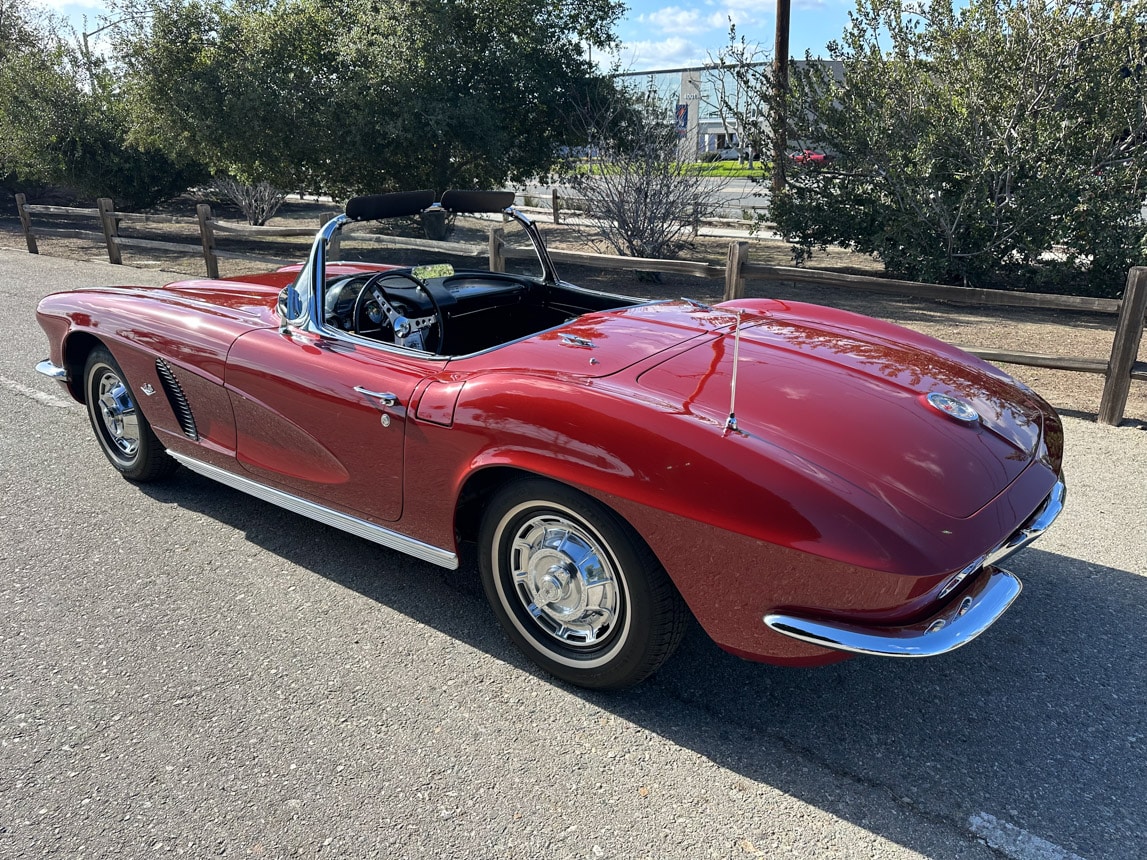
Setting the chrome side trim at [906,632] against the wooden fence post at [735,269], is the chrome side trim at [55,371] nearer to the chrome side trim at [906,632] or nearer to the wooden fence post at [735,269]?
the chrome side trim at [906,632]

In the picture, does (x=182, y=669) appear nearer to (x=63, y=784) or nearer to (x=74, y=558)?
(x=63, y=784)

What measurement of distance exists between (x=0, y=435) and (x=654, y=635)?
15.2 ft

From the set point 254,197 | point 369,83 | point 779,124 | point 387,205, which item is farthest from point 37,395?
point 254,197

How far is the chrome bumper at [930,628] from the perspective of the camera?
2.14 meters

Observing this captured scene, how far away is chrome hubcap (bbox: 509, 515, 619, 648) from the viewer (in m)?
2.59

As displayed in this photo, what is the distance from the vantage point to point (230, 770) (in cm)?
246

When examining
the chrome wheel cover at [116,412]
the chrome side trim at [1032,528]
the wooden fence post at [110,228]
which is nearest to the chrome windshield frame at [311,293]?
the chrome wheel cover at [116,412]

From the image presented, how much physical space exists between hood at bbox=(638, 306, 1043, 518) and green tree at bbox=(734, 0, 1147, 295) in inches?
276

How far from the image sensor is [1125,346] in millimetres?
5273

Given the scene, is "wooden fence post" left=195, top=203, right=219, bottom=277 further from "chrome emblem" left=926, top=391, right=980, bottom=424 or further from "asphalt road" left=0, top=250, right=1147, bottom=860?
"chrome emblem" left=926, top=391, right=980, bottom=424

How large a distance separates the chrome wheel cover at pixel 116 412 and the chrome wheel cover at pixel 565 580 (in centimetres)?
243

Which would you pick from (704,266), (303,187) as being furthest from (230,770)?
(303,187)

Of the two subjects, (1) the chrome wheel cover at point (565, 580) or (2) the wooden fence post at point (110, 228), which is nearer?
(1) the chrome wheel cover at point (565, 580)

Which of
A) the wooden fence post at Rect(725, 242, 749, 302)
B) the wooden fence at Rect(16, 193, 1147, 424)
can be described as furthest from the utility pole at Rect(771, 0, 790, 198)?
the wooden fence post at Rect(725, 242, 749, 302)
